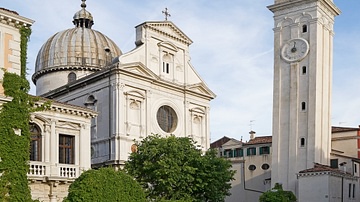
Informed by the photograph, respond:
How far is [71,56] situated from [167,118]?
1233 cm

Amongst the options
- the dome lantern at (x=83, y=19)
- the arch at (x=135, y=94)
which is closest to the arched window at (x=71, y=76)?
the dome lantern at (x=83, y=19)

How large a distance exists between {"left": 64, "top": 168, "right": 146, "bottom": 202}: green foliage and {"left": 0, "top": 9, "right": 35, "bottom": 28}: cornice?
323 inches

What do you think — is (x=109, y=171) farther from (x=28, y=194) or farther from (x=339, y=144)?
(x=339, y=144)

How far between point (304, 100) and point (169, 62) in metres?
12.6

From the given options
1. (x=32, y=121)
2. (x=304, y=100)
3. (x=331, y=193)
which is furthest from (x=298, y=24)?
(x=32, y=121)

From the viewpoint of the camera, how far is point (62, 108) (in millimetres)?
33312

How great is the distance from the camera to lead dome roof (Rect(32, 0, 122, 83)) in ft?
184

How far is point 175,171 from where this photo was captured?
35.8m

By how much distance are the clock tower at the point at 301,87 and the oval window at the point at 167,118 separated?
996cm

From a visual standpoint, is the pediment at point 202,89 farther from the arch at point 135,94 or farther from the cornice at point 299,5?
the cornice at point 299,5

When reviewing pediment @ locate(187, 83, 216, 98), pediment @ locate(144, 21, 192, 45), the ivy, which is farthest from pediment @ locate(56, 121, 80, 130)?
pediment @ locate(187, 83, 216, 98)

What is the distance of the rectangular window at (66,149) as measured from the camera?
33594 millimetres

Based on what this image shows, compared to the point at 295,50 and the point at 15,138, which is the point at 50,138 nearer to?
the point at 15,138

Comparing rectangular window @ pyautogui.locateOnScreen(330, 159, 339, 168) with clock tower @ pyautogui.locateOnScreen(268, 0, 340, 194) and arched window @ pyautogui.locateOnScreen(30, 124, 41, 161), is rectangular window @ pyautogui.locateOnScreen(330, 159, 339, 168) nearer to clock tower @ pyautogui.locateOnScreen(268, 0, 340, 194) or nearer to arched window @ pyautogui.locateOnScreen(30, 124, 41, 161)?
clock tower @ pyautogui.locateOnScreen(268, 0, 340, 194)
